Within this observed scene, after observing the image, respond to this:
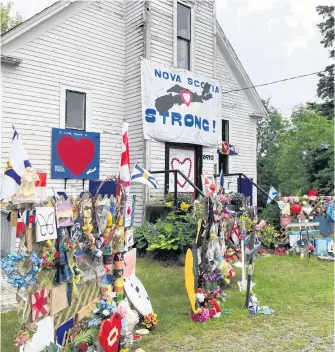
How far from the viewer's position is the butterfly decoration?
10.8ft

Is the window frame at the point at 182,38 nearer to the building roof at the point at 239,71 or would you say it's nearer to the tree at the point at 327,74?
the building roof at the point at 239,71

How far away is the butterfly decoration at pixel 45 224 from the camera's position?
3307 mm

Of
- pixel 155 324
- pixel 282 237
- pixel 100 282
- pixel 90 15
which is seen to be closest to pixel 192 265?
pixel 155 324

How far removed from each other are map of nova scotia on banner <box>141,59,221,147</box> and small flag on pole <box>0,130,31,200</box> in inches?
316

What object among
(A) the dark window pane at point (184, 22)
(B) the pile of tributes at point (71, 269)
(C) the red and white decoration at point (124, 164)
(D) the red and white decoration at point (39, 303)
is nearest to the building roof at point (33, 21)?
(A) the dark window pane at point (184, 22)

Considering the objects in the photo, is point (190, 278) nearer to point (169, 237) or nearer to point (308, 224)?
point (169, 237)

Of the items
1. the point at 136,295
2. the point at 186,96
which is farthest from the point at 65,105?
the point at 136,295

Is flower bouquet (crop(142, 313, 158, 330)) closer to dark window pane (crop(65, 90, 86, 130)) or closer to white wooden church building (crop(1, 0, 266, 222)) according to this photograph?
white wooden church building (crop(1, 0, 266, 222))

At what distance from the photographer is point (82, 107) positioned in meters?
11.3

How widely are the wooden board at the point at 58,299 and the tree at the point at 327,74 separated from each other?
2443cm

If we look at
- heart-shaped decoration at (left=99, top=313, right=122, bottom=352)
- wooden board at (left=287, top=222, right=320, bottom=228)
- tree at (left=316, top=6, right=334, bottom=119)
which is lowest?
heart-shaped decoration at (left=99, top=313, right=122, bottom=352)

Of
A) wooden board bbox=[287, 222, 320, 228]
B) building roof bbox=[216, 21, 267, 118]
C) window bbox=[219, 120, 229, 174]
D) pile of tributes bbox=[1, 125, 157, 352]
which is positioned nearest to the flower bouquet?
pile of tributes bbox=[1, 125, 157, 352]

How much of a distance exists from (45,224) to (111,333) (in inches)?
50.6

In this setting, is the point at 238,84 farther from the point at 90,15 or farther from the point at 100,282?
the point at 100,282
